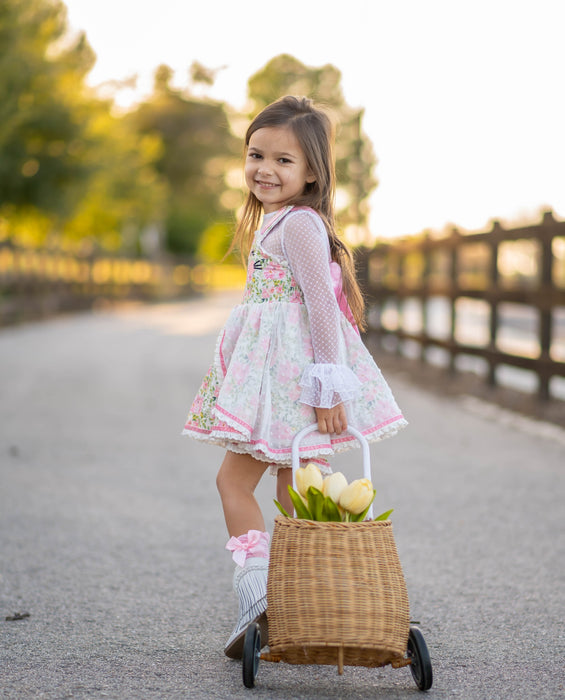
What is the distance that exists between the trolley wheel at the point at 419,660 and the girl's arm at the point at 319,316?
579 mm

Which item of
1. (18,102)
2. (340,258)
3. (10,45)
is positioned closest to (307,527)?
(340,258)

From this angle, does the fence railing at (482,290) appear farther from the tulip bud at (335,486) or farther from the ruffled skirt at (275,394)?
the tulip bud at (335,486)

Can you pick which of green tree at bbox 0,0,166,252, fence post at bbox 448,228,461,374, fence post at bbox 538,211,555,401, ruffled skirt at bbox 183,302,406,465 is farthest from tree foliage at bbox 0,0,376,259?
fence post at bbox 538,211,555,401

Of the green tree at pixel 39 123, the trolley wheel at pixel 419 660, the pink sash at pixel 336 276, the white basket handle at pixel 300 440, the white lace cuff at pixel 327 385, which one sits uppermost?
the green tree at pixel 39 123

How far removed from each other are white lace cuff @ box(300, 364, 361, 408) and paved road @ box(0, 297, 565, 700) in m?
0.73

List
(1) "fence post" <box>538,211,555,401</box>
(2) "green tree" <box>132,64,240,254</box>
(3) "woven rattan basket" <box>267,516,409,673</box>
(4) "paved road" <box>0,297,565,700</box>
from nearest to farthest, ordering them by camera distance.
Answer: (3) "woven rattan basket" <box>267,516,409,673</box>, (4) "paved road" <box>0,297,565,700</box>, (1) "fence post" <box>538,211,555,401</box>, (2) "green tree" <box>132,64,240,254</box>

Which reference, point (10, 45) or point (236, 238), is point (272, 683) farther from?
point (10, 45)

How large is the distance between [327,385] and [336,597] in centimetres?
56

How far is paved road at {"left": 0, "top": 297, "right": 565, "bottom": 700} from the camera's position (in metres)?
2.46

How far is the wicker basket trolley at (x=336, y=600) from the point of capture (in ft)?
7.36

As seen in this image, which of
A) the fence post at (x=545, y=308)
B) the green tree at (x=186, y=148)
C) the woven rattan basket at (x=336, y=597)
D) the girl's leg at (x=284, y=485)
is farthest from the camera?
the green tree at (x=186, y=148)

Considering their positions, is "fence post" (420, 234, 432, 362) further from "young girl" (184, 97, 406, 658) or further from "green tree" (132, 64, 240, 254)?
"green tree" (132, 64, 240, 254)

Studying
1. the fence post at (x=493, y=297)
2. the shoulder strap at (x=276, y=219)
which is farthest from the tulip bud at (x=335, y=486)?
the fence post at (x=493, y=297)

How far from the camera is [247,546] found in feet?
8.55
